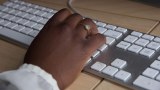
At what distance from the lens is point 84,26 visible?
657mm

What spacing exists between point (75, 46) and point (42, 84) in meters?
0.11

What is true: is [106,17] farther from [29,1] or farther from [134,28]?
[29,1]

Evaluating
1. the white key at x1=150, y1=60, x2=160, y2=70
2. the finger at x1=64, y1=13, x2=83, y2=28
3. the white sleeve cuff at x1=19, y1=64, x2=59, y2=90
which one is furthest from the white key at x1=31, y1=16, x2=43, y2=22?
the white key at x1=150, y1=60, x2=160, y2=70

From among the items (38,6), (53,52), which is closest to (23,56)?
(53,52)

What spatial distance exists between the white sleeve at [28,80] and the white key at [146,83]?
5.6 inches

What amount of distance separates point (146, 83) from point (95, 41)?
15 cm

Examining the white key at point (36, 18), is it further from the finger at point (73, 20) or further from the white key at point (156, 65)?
the white key at point (156, 65)

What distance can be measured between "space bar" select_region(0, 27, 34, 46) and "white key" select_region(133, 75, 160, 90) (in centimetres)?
27

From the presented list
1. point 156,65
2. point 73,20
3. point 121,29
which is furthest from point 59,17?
point 156,65

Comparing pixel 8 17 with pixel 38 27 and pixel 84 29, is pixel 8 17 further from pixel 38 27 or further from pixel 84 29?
pixel 84 29

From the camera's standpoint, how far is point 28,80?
1.78 ft

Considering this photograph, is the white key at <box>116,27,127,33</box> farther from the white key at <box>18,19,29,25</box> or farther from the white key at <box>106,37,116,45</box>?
the white key at <box>18,19,29,25</box>

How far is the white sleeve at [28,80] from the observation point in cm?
54

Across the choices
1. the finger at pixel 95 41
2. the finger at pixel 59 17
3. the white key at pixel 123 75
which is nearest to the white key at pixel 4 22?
the finger at pixel 59 17
